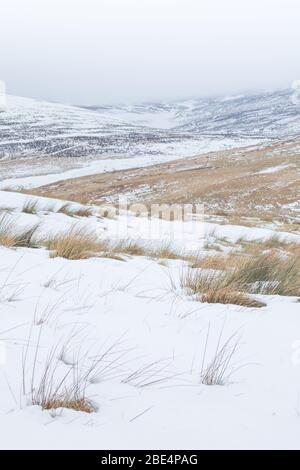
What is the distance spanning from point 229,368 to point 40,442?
45.2 inches

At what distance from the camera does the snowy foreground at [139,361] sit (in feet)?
5.38

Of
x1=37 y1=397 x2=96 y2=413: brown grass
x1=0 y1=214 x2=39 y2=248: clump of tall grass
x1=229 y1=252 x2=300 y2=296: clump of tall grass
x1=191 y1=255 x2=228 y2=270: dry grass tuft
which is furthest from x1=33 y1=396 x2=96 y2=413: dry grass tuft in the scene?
A: x1=191 y1=255 x2=228 y2=270: dry grass tuft

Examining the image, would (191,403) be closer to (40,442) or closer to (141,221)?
(40,442)

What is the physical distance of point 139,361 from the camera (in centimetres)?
226

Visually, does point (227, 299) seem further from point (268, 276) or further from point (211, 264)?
point (211, 264)

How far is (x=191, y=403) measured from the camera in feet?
6.29

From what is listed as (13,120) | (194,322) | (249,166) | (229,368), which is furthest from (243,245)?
(13,120)

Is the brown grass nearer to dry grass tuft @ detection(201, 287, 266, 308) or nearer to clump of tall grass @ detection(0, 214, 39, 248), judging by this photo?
dry grass tuft @ detection(201, 287, 266, 308)

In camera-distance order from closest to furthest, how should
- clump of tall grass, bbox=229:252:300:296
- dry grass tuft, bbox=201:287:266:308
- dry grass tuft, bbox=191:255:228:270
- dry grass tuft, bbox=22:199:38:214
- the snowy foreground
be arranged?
1. the snowy foreground
2. dry grass tuft, bbox=201:287:266:308
3. clump of tall grass, bbox=229:252:300:296
4. dry grass tuft, bbox=191:255:228:270
5. dry grass tuft, bbox=22:199:38:214

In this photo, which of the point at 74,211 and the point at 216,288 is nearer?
the point at 216,288

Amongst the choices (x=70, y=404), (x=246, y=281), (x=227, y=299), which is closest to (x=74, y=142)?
(x=246, y=281)

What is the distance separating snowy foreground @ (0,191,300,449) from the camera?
1639mm

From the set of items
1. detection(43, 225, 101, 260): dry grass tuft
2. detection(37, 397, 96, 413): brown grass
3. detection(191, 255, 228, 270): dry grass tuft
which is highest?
detection(37, 397, 96, 413): brown grass

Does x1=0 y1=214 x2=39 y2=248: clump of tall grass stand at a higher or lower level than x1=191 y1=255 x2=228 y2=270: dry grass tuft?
higher
